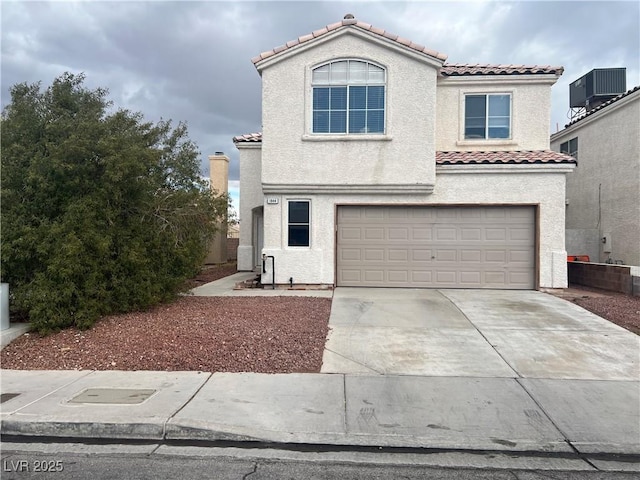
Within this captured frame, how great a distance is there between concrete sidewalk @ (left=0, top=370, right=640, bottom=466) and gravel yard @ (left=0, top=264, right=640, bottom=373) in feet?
1.12

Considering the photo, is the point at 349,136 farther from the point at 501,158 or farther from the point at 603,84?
the point at 603,84

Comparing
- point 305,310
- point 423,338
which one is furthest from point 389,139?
point 423,338

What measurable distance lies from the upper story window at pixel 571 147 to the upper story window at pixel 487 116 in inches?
253

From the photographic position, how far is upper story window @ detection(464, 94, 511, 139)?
12.9 meters

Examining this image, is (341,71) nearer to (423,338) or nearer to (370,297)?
(370,297)

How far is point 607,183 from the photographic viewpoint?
15352mm

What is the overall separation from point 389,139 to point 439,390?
7.67 meters

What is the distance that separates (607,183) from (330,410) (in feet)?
49.0

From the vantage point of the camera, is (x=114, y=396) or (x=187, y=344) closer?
(x=114, y=396)

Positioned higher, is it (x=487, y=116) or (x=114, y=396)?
(x=487, y=116)

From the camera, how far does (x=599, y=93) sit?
17469 mm

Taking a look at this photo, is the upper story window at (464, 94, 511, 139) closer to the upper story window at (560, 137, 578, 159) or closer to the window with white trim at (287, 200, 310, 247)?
the window with white trim at (287, 200, 310, 247)

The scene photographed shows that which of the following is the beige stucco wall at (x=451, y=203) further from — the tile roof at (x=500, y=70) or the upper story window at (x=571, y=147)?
the upper story window at (x=571, y=147)

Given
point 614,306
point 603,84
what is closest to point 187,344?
point 614,306
